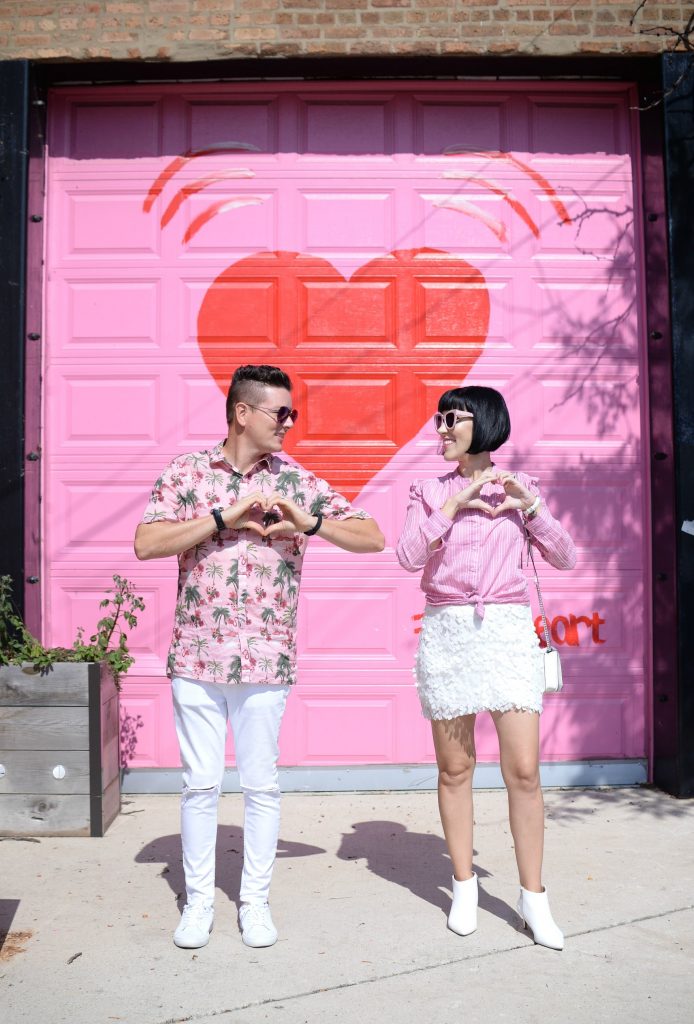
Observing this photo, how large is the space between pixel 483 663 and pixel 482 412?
89 cm

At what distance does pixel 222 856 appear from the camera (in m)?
4.66

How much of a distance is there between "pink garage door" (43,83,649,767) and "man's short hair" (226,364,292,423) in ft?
6.66

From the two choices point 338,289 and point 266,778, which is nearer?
point 266,778

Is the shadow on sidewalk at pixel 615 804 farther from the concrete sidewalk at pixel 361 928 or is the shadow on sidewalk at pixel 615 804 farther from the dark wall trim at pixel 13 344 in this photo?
the dark wall trim at pixel 13 344

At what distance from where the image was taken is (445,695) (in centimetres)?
366

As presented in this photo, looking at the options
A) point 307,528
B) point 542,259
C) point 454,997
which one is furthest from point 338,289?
point 454,997

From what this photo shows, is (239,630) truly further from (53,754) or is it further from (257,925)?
(53,754)

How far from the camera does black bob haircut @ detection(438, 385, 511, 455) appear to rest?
12.0 ft

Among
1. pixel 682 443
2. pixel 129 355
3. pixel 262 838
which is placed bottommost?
pixel 262 838

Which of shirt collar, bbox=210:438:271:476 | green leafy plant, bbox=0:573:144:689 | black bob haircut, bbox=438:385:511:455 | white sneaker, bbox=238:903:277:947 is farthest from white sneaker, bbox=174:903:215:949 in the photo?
black bob haircut, bbox=438:385:511:455

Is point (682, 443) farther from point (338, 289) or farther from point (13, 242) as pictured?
point (13, 242)

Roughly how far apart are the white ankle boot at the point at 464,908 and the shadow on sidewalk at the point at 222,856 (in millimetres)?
903

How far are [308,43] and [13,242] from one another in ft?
6.34

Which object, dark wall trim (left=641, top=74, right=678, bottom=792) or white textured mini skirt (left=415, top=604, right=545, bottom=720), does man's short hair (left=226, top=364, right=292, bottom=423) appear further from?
dark wall trim (left=641, top=74, right=678, bottom=792)
